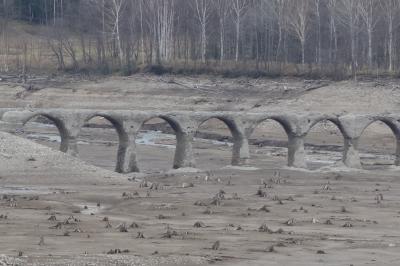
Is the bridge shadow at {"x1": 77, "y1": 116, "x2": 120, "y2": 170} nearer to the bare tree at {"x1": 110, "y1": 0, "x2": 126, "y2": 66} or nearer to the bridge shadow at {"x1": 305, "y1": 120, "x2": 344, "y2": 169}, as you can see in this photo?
the bridge shadow at {"x1": 305, "y1": 120, "x2": 344, "y2": 169}

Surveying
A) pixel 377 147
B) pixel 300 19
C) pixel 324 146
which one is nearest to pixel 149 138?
pixel 324 146

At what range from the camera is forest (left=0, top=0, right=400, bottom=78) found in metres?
99.1

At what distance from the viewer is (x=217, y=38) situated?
111m

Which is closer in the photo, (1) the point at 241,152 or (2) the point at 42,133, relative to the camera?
(1) the point at 241,152

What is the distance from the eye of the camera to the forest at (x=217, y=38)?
325ft

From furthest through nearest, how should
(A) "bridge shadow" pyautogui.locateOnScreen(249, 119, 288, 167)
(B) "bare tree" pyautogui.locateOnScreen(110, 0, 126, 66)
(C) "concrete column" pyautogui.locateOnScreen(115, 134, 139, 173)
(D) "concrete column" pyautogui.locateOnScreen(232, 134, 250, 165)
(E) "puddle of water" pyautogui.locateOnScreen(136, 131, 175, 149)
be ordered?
1. (B) "bare tree" pyautogui.locateOnScreen(110, 0, 126, 66)
2. (E) "puddle of water" pyautogui.locateOnScreen(136, 131, 175, 149)
3. (A) "bridge shadow" pyautogui.locateOnScreen(249, 119, 288, 167)
4. (D) "concrete column" pyautogui.locateOnScreen(232, 134, 250, 165)
5. (C) "concrete column" pyautogui.locateOnScreen(115, 134, 139, 173)

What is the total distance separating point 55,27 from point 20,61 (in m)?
8.34

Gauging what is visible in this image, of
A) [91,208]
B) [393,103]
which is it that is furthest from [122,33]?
[91,208]

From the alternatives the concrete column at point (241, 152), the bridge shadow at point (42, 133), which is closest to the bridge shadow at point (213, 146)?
the concrete column at point (241, 152)

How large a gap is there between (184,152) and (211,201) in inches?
603

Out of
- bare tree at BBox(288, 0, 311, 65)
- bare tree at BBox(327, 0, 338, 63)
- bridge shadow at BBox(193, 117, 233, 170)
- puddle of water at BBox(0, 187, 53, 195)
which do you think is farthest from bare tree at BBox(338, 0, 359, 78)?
puddle of water at BBox(0, 187, 53, 195)

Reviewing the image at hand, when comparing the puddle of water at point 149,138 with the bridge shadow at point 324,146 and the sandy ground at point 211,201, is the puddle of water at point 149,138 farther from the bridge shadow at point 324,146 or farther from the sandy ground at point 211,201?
the bridge shadow at point 324,146

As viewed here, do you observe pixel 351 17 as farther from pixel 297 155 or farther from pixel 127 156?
pixel 127 156

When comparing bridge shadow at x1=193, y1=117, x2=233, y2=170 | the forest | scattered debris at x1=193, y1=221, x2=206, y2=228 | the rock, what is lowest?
bridge shadow at x1=193, y1=117, x2=233, y2=170
